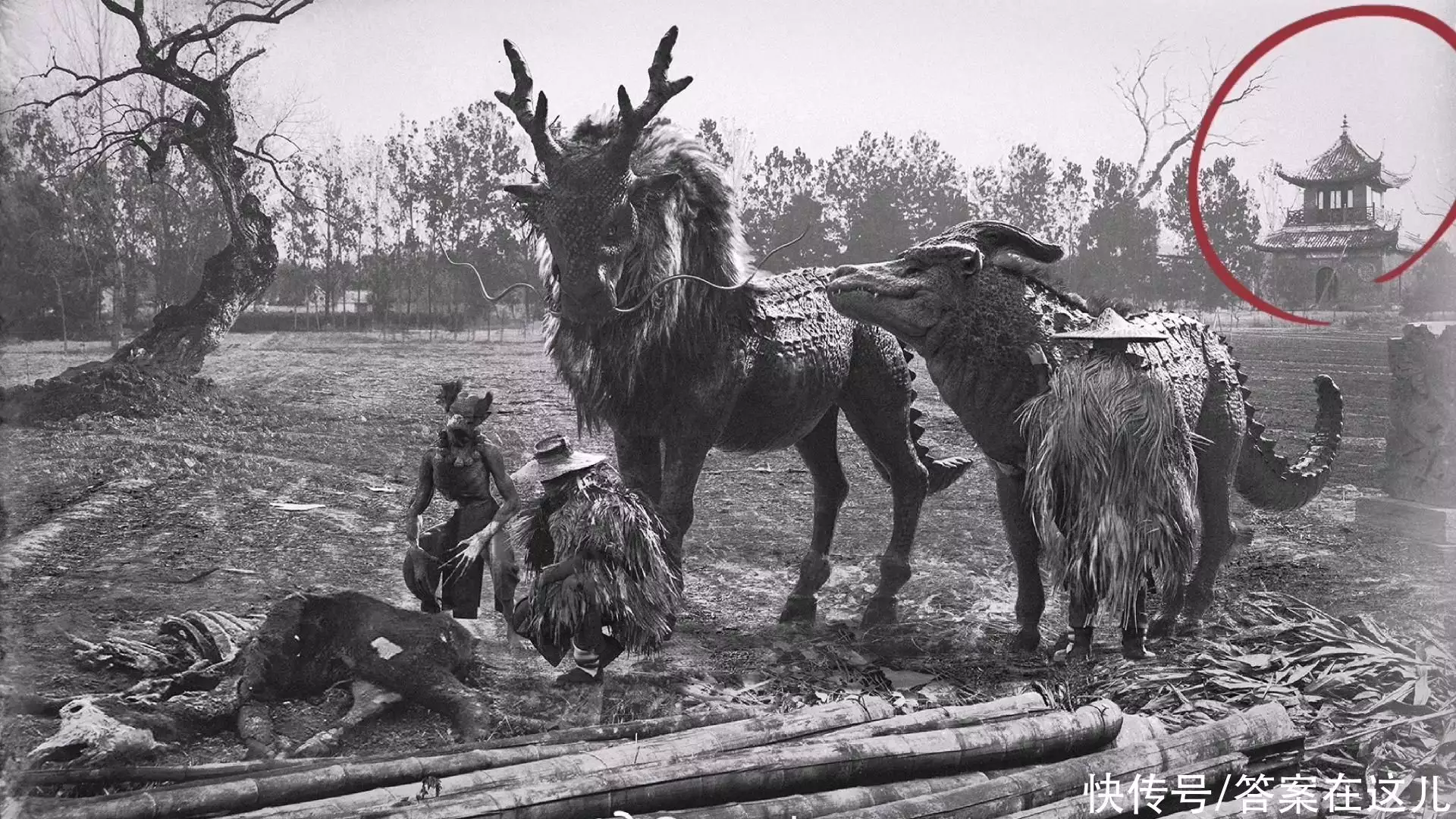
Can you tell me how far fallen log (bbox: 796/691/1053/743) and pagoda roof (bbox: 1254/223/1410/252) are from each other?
2218 mm

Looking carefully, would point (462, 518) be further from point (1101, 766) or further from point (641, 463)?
point (1101, 766)

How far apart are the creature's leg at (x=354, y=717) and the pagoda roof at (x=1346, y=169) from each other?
4017 millimetres

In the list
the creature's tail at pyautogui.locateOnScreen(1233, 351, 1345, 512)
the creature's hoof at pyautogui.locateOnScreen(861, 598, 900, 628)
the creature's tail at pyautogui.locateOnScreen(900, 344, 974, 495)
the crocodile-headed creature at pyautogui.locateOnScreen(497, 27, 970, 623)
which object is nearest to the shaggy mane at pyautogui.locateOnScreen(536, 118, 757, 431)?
the crocodile-headed creature at pyautogui.locateOnScreen(497, 27, 970, 623)

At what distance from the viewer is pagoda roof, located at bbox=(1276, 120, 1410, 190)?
4453 millimetres

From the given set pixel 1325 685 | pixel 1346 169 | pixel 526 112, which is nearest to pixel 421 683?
pixel 526 112

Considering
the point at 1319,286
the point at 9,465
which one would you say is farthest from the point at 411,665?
the point at 1319,286

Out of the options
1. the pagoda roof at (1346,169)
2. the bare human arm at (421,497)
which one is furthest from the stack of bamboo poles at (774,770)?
the pagoda roof at (1346,169)

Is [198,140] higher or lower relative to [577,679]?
higher

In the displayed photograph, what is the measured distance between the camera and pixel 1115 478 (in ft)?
12.1

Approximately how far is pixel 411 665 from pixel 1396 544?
3955 millimetres

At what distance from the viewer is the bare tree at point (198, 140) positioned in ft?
12.5

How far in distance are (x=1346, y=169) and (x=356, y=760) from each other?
14.1ft

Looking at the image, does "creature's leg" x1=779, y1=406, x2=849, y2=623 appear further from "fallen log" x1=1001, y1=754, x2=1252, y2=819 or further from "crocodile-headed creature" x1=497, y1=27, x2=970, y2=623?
"fallen log" x1=1001, y1=754, x2=1252, y2=819

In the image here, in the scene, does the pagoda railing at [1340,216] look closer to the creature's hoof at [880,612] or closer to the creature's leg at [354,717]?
the creature's hoof at [880,612]
